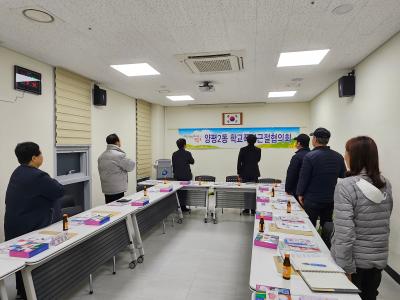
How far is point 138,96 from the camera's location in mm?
6699

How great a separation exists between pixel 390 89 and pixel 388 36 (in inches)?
23.5

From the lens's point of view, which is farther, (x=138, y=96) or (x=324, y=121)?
(x=138, y=96)

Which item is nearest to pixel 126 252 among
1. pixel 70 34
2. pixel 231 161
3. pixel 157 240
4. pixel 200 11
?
pixel 157 240

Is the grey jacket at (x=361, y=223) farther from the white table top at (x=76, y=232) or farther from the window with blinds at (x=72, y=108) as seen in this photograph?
the window with blinds at (x=72, y=108)

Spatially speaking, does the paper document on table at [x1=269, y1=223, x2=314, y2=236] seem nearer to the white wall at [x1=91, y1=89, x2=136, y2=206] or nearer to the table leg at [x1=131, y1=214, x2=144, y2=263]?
the table leg at [x1=131, y1=214, x2=144, y2=263]

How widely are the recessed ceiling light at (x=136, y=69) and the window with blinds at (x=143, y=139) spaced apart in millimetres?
2674

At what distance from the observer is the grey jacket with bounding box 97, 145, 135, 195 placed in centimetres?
377

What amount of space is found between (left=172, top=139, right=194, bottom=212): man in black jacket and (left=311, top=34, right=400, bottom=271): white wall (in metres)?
2.97

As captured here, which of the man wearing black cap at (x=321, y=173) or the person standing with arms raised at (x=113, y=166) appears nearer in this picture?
the man wearing black cap at (x=321, y=173)

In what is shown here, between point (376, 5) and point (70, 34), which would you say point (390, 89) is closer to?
point (376, 5)

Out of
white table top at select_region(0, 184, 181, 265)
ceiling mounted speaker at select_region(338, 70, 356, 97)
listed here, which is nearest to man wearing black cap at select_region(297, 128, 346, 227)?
ceiling mounted speaker at select_region(338, 70, 356, 97)

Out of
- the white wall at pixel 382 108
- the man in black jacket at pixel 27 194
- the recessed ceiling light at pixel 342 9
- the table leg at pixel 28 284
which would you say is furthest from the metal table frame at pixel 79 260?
the white wall at pixel 382 108

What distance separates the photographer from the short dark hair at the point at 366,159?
1.53 m

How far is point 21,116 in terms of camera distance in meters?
3.64
